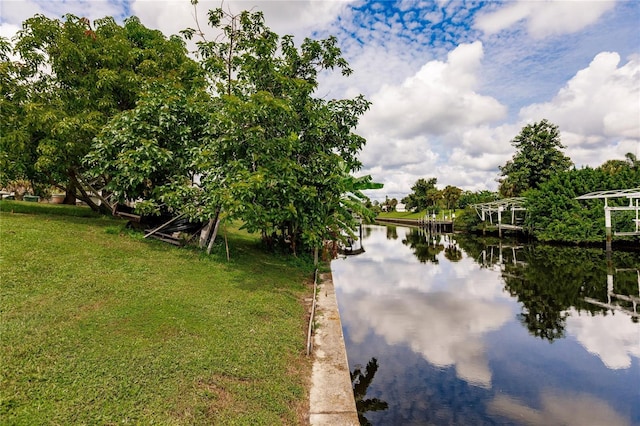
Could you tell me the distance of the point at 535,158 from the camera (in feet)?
131

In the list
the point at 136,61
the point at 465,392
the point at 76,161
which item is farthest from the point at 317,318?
the point at 136,61

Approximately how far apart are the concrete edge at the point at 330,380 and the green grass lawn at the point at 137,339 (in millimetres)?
210

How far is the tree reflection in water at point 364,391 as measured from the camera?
19.8 feet

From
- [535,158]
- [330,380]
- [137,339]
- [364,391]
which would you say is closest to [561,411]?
[364,391]

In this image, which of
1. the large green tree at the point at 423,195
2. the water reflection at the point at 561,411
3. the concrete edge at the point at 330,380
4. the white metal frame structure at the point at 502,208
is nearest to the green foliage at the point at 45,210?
the concrete edge at the point at 330,380

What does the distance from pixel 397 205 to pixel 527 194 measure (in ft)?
257

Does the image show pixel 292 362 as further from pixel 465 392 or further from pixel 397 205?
pixel 397 205

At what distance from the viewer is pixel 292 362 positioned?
5941mm

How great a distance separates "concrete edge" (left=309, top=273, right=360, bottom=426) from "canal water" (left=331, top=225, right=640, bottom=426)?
83 centimetres

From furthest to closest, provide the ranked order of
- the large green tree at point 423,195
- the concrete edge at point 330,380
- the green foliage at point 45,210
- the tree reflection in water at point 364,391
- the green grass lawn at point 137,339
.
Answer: the large green tree at point 423,195 → the green foliage at point 45,210 → the tree reflection in water at point 364,391 → the concrete edge at point 330,380 → the green grass lawn at point 137,339

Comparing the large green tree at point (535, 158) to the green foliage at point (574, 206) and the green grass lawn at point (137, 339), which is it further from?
the green grass lawn at point (137, 339)

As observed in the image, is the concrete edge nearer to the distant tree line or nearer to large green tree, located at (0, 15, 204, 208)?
large green tree, located at (0, 15, 204, 208)

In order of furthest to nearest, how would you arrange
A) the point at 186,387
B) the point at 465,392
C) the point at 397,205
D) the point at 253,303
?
the point at 397,205 → the point at 253,303 → the point at 465,392 → the point at 186,387

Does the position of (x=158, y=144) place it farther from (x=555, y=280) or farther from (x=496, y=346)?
(x=555, y=280)
